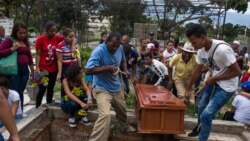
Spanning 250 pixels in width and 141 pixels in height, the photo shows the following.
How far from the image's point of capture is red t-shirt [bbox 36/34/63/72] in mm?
5605

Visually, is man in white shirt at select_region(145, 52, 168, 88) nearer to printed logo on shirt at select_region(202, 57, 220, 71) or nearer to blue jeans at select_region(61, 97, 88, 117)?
Answer: blue jeans at select_region(61, 97, 88, 117)

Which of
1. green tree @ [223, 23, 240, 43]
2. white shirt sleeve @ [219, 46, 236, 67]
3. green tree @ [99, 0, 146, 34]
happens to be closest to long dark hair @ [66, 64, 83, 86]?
white shirt sleeve @ [219, 46, 236, 67]

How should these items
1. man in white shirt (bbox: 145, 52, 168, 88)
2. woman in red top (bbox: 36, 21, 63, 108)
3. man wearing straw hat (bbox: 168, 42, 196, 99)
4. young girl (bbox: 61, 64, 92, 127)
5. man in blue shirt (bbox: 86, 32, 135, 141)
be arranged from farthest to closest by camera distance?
man in white shirt (bbox: 145, 52, 168, 88) → man wearing straw hat (bbox: 168, 42, 196, 99) → woman in red top (bbox: 36, 21, 63, 108) → young girl (bbox: 61, 64, 92, 127) → man in blue shirt (bbox: 86, 32, 135, 141)

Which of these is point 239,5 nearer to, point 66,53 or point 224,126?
point 224,126

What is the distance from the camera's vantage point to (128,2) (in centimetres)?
1544

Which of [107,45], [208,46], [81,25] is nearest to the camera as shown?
[208,46]

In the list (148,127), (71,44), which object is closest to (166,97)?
(148,127)

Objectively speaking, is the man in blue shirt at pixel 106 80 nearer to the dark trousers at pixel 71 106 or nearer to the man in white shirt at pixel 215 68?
the dark trousers at pixel 71 106

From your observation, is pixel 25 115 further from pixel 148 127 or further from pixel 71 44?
pixel 148 127

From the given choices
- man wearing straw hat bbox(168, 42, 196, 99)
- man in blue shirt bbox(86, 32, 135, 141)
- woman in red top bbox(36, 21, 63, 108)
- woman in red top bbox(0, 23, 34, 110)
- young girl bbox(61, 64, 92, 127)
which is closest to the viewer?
man in blue shirt bbox(86, 32, 135, 141)

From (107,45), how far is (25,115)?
1849mm

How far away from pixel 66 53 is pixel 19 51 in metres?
0.83

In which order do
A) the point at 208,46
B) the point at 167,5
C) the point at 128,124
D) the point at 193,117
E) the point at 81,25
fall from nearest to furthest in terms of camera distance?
the point at 208,46
the point at 128,124
the point at 193,117
the point at 167,5
the point at 81,25

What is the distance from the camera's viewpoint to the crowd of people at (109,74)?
429cm
